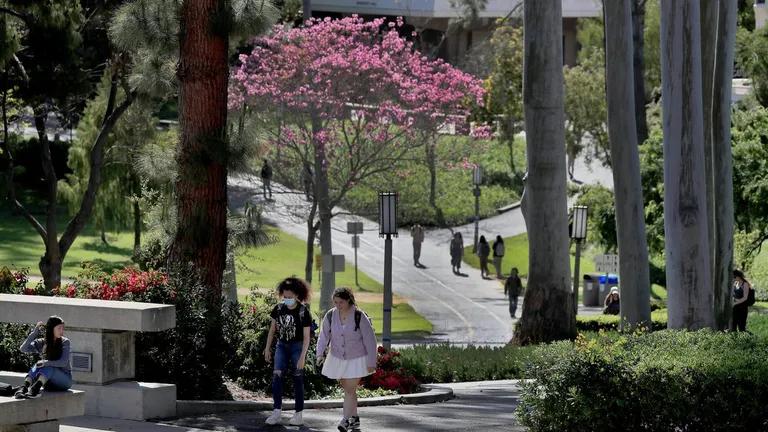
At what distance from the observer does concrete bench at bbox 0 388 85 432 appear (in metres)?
9.95

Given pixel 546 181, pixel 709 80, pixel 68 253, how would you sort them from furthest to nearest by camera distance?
pixel 68 253 < pixel 546 181 < pixel 709 80

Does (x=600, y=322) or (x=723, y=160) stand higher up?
(x=723, y=160)

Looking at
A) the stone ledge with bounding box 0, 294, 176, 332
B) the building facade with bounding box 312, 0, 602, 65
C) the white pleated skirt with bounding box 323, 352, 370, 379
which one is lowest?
the white pleated skirt with bounding box 323, 352, 370, 379

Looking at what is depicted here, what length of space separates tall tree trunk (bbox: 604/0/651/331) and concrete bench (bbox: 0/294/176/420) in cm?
1201

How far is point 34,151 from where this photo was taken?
50469mm

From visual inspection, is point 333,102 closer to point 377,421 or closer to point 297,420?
point 377,421

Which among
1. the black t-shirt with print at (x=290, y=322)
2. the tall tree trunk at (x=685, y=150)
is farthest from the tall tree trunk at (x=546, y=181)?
the black t-shirt with print at (x=290, y=322)

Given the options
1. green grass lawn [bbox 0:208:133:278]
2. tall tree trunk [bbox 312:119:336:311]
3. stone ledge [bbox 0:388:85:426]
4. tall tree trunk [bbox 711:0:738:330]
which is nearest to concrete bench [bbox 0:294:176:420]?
stone ledge [bbox 0:388:85:426]

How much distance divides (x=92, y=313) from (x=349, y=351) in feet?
8.60

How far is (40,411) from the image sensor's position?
10188 millimetres

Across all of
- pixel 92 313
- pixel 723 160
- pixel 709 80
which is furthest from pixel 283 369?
pixel 723 160

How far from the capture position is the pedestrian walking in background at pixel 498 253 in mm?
44625

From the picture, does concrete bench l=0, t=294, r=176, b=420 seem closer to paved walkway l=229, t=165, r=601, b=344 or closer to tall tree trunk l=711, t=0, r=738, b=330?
tall tree trunk l=711, t=0, r=738, b=330

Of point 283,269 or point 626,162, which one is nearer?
point 626,162
